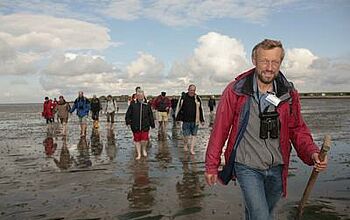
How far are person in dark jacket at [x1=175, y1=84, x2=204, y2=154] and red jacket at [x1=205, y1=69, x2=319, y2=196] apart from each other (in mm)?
9249

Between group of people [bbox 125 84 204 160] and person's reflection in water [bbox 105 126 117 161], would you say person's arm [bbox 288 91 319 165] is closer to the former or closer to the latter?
group of people [bbox 125 84 204 160]

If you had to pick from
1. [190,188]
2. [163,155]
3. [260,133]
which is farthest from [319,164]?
[163,155]

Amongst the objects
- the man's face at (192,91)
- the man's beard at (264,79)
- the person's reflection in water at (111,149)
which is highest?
the man's face at (192,91)

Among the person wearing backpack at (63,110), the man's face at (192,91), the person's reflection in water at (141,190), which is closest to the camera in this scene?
the person's reflection in water at (141,190)

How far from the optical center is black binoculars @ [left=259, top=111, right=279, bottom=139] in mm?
4016

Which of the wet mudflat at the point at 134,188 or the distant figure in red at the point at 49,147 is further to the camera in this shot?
the distant figure in red at the point at 49,147

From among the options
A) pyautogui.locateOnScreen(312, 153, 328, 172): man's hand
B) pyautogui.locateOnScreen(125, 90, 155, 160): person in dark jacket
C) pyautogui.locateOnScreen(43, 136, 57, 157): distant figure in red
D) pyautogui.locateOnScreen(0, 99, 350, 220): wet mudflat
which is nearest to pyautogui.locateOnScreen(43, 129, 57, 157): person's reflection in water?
pyautogui.locateOnScreen(43, 136, 57, 157): distant figure in red

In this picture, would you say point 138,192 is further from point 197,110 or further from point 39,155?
point 39,155

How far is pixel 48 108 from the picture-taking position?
86.5ft

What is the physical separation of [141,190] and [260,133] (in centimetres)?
470

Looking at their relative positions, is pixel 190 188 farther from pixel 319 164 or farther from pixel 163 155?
pixel 163 155

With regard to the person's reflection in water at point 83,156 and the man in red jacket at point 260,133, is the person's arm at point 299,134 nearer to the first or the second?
the man in red jacket at point 260,133

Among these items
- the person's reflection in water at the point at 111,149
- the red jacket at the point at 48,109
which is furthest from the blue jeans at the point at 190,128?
the red jacket at the point at 48,109

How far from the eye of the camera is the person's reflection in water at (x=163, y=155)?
11.6 m
